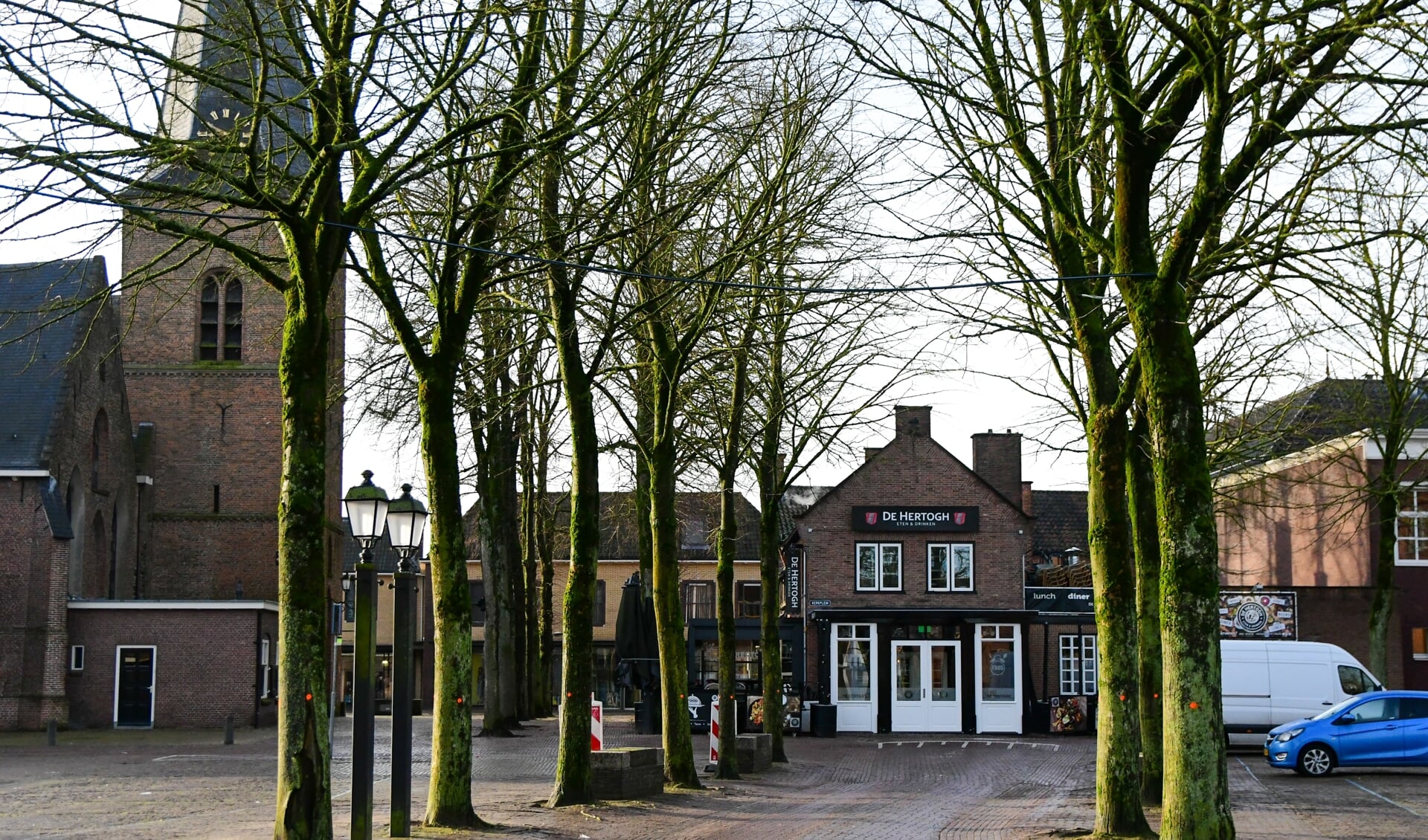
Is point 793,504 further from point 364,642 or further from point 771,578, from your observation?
point 364,642

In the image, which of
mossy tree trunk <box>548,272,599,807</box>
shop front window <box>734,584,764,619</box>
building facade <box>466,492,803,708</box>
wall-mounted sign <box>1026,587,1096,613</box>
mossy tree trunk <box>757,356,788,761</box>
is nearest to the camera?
mossy tree trunk <box>548,272,599,807</box>

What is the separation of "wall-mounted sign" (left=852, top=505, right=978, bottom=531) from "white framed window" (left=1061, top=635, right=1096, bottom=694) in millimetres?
4189

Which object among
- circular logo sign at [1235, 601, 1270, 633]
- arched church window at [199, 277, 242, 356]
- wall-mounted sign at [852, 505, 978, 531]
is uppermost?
arched church window at [199, 277, 242, 356]

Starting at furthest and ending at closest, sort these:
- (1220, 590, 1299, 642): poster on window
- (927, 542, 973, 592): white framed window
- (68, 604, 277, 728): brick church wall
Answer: (927, 542, 973, 592): white framed window
(68, 604, 277, 728): brick church wall
(1220, 590, 1299, 642): poster on window

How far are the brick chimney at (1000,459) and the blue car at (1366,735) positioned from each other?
83.5ft

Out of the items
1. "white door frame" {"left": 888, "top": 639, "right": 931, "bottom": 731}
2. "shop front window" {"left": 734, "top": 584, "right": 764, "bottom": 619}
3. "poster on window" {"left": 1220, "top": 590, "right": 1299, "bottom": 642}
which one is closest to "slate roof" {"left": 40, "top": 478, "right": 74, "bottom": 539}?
"white door frame" {"left": 888, "top": 639, "right": 931, "bottom": 731}

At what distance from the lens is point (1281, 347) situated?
19.9 m

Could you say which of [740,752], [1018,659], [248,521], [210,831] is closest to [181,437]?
A: [248,521]

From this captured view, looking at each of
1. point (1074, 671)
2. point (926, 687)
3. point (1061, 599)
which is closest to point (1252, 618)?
point (1061, 599)

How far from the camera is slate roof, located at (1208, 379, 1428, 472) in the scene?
2222 centimetres

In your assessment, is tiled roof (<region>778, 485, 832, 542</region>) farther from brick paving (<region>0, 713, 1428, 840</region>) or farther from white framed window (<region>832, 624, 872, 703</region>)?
brick paving (<region>0, 713, 1428, 840</region>)

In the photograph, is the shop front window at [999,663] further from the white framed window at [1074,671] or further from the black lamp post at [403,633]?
the black lamp post at [403,633]

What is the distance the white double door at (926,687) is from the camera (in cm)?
4209

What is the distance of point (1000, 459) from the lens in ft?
166
